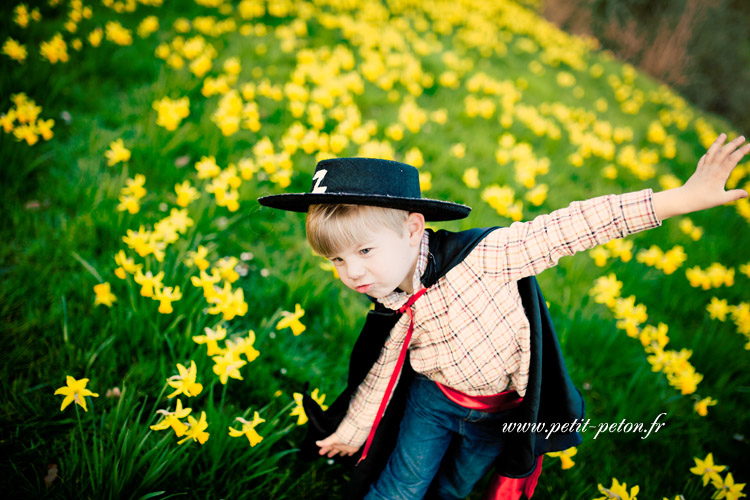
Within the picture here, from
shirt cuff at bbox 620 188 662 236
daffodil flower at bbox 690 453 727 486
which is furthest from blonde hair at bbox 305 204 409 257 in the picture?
daffodil flower at bbox 690 453 727 486

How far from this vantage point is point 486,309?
142cm

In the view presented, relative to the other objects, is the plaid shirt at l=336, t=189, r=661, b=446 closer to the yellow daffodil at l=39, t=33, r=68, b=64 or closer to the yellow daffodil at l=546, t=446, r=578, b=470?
the yellow daffodil at l=546, t=446, r=578, b=470

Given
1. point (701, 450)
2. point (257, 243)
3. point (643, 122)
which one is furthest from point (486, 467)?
point (643, 122)

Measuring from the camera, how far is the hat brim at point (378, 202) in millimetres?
1159

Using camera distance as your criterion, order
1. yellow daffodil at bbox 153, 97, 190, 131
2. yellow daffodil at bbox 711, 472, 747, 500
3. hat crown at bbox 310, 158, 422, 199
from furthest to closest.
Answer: yellow daffodil at bbox 153, 97, 190, 131, yellow daffodil at bbox 711, 472, 747, 500, hat crown at bbox 310, 158, 422, 199

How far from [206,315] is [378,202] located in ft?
3.87

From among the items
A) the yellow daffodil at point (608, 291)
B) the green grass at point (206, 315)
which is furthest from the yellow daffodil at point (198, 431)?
the yellow daffodil at point (608, 291)

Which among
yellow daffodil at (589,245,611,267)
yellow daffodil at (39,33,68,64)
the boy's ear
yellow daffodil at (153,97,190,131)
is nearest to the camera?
the boy's ear

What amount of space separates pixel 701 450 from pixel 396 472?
1629 millimetres

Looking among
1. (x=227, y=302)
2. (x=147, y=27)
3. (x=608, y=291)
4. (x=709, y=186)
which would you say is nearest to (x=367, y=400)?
(x=227, y=302)

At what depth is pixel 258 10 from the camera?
18.2 ft

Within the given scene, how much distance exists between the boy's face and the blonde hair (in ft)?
0.07

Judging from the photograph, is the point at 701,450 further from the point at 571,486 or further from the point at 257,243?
the point at 257,243

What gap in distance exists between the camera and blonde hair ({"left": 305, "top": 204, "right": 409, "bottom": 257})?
1320mm
